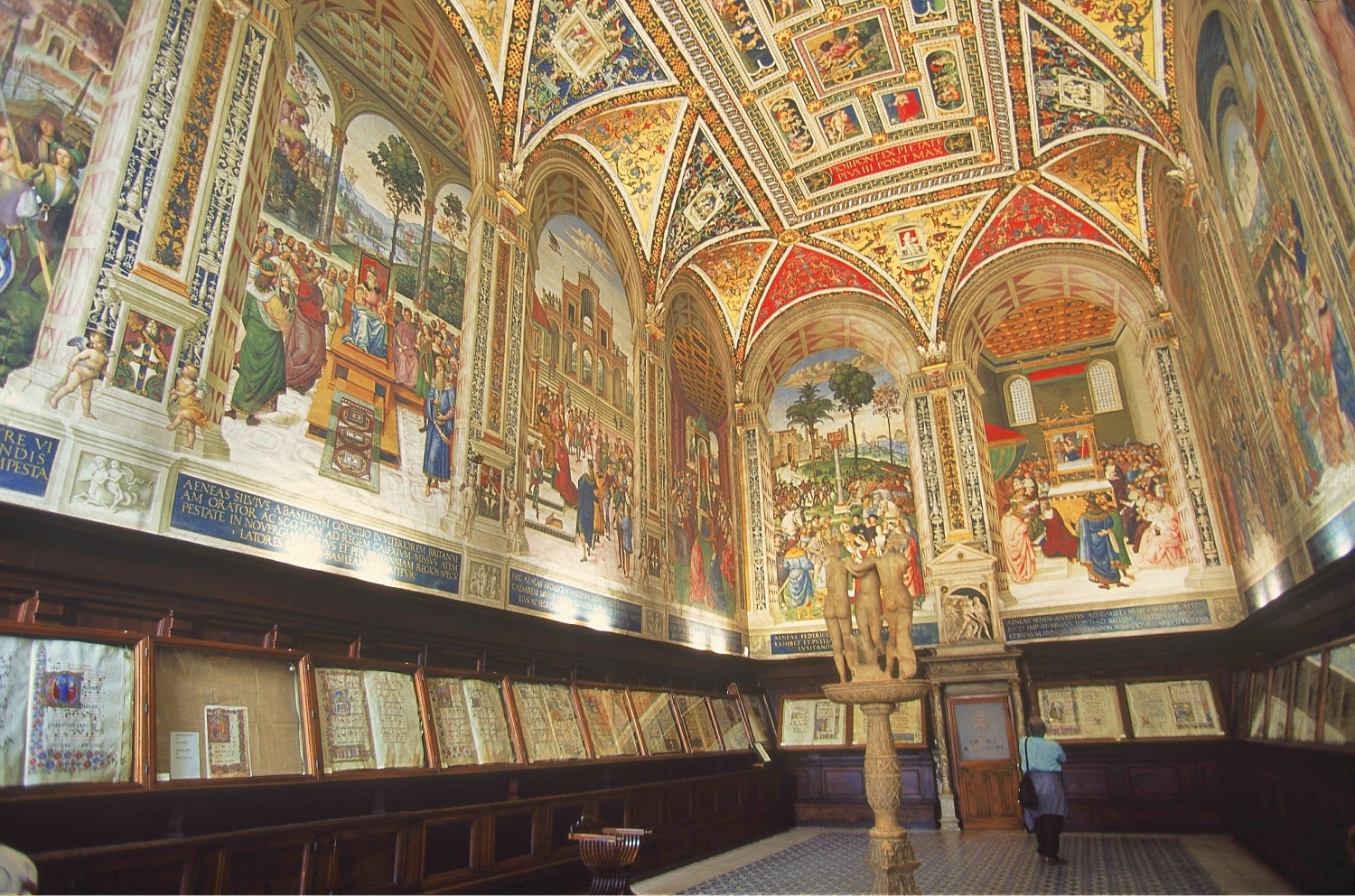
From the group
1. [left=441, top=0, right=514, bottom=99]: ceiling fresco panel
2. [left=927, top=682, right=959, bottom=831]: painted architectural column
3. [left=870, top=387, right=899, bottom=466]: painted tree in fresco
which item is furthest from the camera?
[left=870, top=387, right=899, bottom=466]: painted tree in fresco

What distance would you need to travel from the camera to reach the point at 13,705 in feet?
12.1

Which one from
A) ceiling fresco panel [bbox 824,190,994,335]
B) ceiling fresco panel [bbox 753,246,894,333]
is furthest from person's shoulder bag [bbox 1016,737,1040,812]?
ceiling fresco panel [bbox 753,246,894,333]

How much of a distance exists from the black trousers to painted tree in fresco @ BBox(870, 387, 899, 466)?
311 inches

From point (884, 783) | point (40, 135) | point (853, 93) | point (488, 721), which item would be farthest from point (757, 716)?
point (40, 135)

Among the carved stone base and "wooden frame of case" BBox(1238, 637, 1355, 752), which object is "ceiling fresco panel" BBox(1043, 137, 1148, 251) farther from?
the carved stone base

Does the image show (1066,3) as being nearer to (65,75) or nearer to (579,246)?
(579,246)

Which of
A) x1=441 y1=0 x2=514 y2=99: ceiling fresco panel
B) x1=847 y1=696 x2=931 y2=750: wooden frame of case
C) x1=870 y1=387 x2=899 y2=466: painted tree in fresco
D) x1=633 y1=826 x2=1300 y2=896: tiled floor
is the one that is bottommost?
x1=633 y1=826 x2=1300 y2=896: tiled floor

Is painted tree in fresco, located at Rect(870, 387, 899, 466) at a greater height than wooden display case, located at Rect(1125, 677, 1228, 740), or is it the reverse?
painted tree in fresco, located at Rect(870, 387, 899, 466)

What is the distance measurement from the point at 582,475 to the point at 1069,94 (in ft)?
28.5

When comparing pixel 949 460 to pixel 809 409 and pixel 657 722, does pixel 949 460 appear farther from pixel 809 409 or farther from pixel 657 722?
pixel 657 722

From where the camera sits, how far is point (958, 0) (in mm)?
10203

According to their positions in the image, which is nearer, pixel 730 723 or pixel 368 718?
pixel 368 718

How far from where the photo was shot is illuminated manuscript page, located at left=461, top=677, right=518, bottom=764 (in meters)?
6.42

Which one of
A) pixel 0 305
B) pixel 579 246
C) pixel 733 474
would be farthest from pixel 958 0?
pixel 0 305
